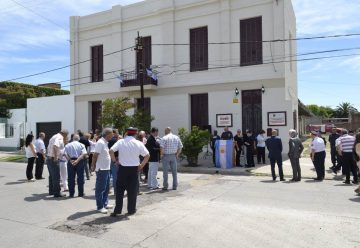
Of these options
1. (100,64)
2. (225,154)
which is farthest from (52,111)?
(225,154)

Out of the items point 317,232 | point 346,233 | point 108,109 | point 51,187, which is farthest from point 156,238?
point 108,109

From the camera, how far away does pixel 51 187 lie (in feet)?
31.8

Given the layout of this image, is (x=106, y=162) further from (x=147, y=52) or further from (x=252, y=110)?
(x=147, y=52)

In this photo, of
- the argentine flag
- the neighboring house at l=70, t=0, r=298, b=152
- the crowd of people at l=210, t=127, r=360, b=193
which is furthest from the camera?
the neighboring house at l=70, t=0, r=298, b=152

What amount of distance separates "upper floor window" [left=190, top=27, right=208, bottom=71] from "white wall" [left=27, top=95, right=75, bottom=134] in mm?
10287

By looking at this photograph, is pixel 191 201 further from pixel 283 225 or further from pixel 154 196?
pixel 283 225

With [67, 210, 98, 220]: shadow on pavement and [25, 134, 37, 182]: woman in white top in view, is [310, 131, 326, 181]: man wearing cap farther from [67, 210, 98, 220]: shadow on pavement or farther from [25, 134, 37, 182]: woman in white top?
[25, 134, 37, 182]: woman in white top

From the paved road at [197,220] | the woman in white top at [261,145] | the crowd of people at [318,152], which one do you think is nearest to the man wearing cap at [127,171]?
the paved road at [197,220]

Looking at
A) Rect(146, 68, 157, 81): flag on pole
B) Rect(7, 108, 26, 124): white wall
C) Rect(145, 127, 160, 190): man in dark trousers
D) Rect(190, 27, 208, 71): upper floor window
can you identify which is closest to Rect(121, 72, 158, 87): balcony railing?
Rect(146, 68, 157, 81): flag on pole

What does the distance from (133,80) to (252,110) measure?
7.99 m

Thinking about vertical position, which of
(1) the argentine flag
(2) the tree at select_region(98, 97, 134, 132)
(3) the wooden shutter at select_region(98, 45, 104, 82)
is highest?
(3) the wooden shutter at select_region(98, 45, 104, 82)

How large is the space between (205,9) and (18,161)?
14.6 metres

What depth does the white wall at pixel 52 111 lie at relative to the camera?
87.3ft

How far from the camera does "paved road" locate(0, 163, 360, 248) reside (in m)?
5.67
